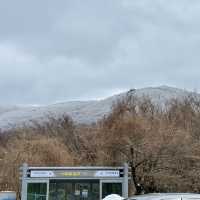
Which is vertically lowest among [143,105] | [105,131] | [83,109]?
[105,131]

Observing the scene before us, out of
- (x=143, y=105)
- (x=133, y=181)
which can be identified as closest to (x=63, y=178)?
(x=133, y=181)

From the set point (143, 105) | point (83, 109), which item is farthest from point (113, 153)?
point (83, 109)

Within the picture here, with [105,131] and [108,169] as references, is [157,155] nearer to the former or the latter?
[105,131]

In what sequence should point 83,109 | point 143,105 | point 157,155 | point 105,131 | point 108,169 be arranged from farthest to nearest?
point 83,109, point 143,105, point 105,131, point 157,155, point 108,169

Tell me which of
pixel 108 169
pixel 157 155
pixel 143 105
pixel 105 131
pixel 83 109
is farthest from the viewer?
pixel 83 109

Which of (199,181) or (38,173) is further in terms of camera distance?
(199,181)

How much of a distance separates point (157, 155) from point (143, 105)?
36.8 feet

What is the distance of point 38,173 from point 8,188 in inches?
271

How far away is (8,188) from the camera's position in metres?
28.0

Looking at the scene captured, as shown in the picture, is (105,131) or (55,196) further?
(105,131)

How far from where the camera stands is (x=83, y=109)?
10362 centimetres

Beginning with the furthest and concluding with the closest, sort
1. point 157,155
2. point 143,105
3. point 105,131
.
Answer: point 143,105
point 105,131
point 157,155

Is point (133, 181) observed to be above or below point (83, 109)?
below

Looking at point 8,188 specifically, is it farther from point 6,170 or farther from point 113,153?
point 113,153
